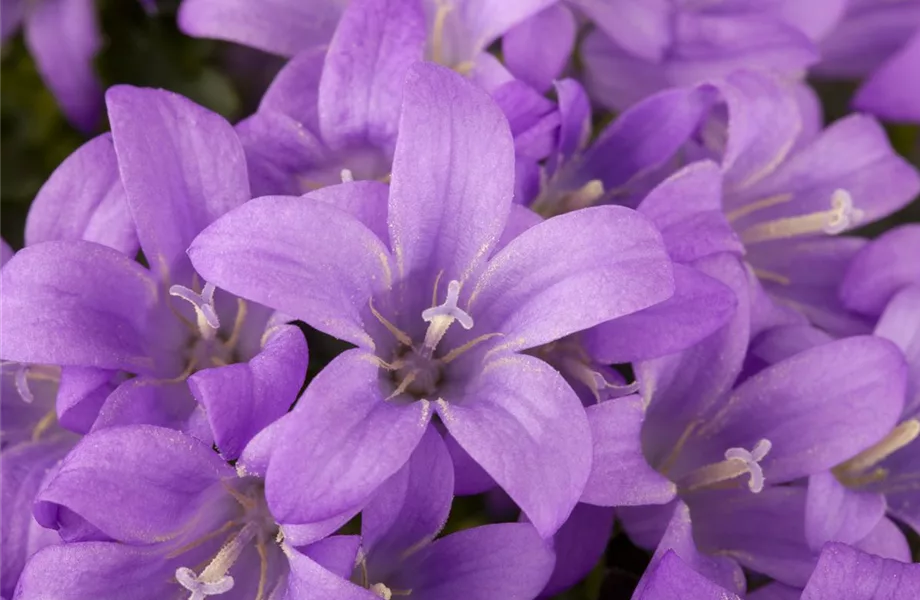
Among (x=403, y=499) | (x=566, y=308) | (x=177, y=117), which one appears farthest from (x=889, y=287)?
(x=177, y=117)

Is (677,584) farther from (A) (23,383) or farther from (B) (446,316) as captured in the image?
(A) (23,383)

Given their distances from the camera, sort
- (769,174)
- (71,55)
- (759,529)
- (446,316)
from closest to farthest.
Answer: (446,316)
(759,529)
(769,174)
(71,55)

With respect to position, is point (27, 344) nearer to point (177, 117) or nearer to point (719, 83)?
point (177, 117)

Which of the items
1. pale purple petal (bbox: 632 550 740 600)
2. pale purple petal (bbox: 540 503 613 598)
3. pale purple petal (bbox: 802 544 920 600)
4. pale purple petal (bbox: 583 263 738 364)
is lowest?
pale purple petal (bbox: 540 503 613 598)

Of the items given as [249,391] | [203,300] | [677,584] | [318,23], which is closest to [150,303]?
[203,300]

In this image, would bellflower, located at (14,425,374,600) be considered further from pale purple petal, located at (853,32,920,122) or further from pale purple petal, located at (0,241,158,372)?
pale purple petal, located at (853,32,920,122)

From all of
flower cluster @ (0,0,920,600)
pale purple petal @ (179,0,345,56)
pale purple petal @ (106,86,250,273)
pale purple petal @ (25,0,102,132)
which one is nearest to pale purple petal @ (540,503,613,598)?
flower cluster @ (0,0,920,600)

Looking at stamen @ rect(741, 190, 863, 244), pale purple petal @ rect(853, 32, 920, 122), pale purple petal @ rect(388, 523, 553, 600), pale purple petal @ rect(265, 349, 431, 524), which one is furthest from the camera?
pale purple petal @ rect(853, 32, 920, 122)
